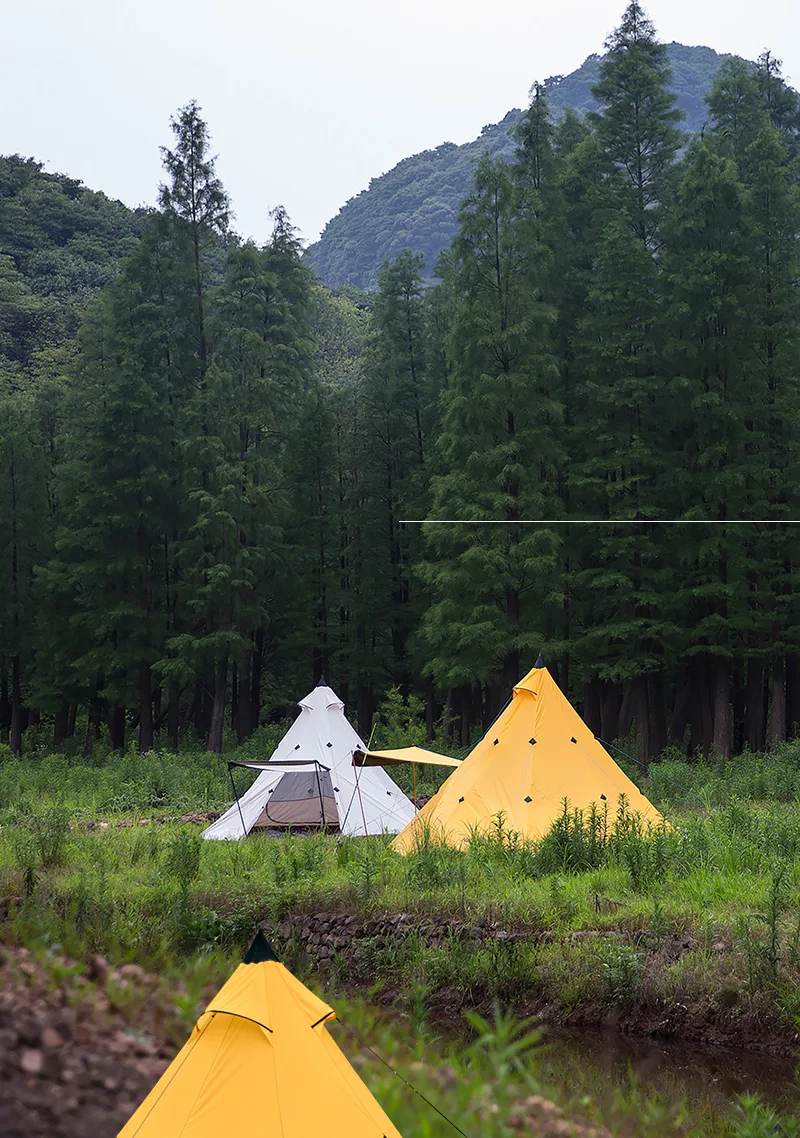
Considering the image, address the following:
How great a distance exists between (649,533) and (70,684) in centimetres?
1711

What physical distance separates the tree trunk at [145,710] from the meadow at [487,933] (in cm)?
1533

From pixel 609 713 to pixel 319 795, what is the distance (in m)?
12.0

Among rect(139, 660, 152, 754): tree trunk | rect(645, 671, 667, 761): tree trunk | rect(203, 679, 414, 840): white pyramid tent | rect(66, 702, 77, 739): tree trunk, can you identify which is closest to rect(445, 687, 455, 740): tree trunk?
rect(645, 671, 667, 761): tree trunk

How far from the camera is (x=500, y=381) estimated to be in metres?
23.8

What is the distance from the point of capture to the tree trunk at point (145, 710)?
2886 cm

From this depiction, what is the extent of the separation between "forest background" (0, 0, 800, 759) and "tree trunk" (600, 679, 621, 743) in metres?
0.08

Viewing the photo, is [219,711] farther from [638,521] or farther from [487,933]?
[487,933]

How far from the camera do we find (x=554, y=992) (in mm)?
8422

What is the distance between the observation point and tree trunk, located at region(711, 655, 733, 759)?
853 inches

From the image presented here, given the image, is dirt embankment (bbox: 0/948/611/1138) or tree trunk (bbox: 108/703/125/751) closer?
dirt embankment (bbox: 0/948/611/1138)

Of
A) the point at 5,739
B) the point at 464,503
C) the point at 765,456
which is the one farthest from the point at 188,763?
the point at 5,739

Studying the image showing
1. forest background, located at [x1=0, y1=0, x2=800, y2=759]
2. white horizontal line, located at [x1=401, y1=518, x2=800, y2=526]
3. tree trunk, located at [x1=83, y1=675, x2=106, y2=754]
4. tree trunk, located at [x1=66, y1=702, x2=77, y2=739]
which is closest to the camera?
white horizontal line, located at [x1=401, y1=518, x2=800, y2=526]

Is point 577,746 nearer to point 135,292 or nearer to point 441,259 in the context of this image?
point 441,259

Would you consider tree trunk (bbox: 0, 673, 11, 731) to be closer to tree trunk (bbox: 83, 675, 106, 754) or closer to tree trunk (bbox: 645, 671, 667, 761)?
tree trunk (bbox: 83, 675, 106, 754)
